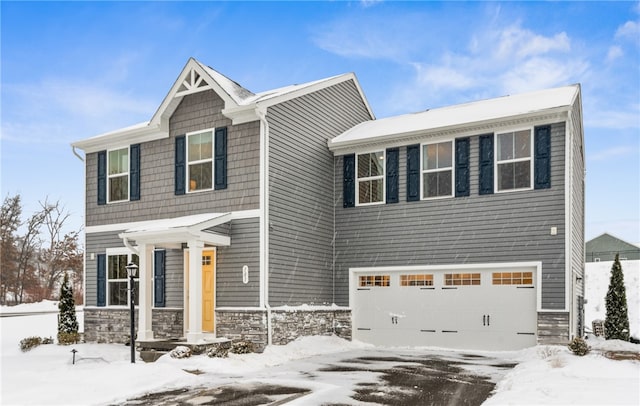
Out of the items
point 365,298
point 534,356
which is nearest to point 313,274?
point 365,298

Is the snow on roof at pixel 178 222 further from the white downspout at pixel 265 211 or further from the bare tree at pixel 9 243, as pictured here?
the bare tree at pixel 9 243

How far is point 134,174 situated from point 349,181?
625 cm

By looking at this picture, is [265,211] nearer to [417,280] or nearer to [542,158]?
[417,280]

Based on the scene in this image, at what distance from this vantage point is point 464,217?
50.0ft

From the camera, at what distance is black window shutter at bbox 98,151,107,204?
1748cm

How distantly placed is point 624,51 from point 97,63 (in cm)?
1972

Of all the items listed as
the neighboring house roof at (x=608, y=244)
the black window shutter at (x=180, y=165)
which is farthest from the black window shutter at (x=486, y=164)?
the neighboring house roof at (x=608, y=244)

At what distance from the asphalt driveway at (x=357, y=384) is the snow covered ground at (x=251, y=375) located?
103mm

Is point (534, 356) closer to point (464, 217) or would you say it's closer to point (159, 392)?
point (464, 217)

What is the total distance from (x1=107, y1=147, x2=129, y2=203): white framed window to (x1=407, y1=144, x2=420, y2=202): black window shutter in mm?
8178

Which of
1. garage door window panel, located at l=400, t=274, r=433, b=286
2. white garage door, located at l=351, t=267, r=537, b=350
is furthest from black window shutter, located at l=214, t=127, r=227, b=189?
garage door window panel, located at l=400, t=274, r=433, b=286

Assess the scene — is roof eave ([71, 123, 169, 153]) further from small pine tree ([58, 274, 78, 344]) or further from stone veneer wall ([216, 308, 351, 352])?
stone veneer wall ([216, 308, 351, 352])

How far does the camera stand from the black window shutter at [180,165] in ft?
51.5

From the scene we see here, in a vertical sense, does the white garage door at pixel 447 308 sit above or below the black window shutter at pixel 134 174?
below
